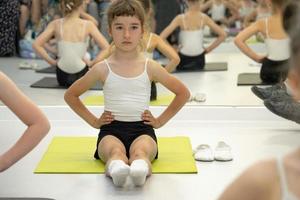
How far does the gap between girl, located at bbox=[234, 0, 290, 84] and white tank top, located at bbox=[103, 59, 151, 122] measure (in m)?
0.73

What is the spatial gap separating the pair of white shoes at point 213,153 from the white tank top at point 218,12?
34.6 inches

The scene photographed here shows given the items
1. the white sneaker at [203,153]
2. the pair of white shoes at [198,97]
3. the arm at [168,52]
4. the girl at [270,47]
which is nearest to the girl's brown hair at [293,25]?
the white sneaker at [203,153]

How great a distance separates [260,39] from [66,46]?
955 mm

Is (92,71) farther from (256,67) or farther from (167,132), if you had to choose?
(256,67)

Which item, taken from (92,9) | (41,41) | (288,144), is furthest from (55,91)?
(288,144)

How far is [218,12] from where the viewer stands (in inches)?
111

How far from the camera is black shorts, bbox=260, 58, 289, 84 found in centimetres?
252

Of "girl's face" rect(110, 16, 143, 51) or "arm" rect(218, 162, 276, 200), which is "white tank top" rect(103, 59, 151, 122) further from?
"arm" rect(218, 162, 276, 200)

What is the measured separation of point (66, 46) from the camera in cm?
288

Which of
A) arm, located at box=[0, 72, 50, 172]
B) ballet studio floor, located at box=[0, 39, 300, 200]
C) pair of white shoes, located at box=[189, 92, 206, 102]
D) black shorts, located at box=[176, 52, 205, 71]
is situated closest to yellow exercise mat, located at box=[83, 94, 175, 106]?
ballet studio floor, located at box=[0, 39, 300, 200]

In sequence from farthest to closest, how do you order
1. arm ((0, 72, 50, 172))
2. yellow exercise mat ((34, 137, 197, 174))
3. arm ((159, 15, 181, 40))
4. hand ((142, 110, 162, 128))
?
arm ((159, 15, 181, 40)) < hand ((142, 110, 162, 128)) < yellow exercise mat ((34, 137, 197, 174)) < arm ((0, 72, 50, 172))

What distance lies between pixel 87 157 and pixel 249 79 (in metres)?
1.05

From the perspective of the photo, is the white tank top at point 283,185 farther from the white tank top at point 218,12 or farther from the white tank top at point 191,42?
the white tank top at point 191,42

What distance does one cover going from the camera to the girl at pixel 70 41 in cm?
266
